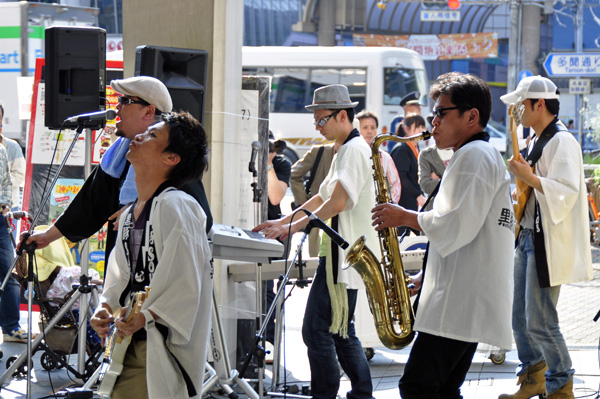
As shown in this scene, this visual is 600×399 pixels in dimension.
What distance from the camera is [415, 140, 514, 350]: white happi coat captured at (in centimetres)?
362

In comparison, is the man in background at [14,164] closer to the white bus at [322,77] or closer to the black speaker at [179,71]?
the black speaker at [179,71]

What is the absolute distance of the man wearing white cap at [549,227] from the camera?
5.20 m

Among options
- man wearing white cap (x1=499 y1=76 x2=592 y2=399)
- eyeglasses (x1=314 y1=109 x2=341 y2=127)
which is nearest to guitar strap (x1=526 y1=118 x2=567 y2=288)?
man wearing white cap (x1=499 y1=76 x2=592 y2=399)

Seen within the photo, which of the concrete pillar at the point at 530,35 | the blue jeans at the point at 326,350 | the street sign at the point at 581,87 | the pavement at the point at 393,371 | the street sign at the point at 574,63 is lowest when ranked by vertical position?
the pavement at the point at 393,371

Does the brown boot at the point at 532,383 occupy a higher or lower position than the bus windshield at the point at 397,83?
lower

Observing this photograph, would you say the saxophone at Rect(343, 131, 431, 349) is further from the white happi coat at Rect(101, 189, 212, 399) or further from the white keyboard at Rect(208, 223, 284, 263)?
the white happi coat at Rect(101, 189, 212, 399)

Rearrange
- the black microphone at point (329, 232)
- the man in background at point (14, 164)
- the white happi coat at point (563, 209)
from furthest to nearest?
the man in background at point (14, 164), the white happi coat at point (563, 209), the black microphone at point (329, 232)

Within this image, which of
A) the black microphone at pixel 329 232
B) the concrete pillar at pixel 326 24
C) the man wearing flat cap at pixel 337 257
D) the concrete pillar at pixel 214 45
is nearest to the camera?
the black microphone at pixel 329 232

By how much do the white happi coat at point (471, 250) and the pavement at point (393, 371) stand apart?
2.22 meters

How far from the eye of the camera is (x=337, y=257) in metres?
5.09

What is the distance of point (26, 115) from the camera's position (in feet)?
30.4

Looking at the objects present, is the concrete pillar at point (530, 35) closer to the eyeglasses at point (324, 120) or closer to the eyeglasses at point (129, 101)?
the eyeglasses at point (324, 120)

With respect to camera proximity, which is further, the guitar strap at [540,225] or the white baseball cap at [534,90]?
the white baseball cap at [534,90]

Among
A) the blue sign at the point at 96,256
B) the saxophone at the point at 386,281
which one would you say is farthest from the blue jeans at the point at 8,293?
the saxophone at the point at 386,281
